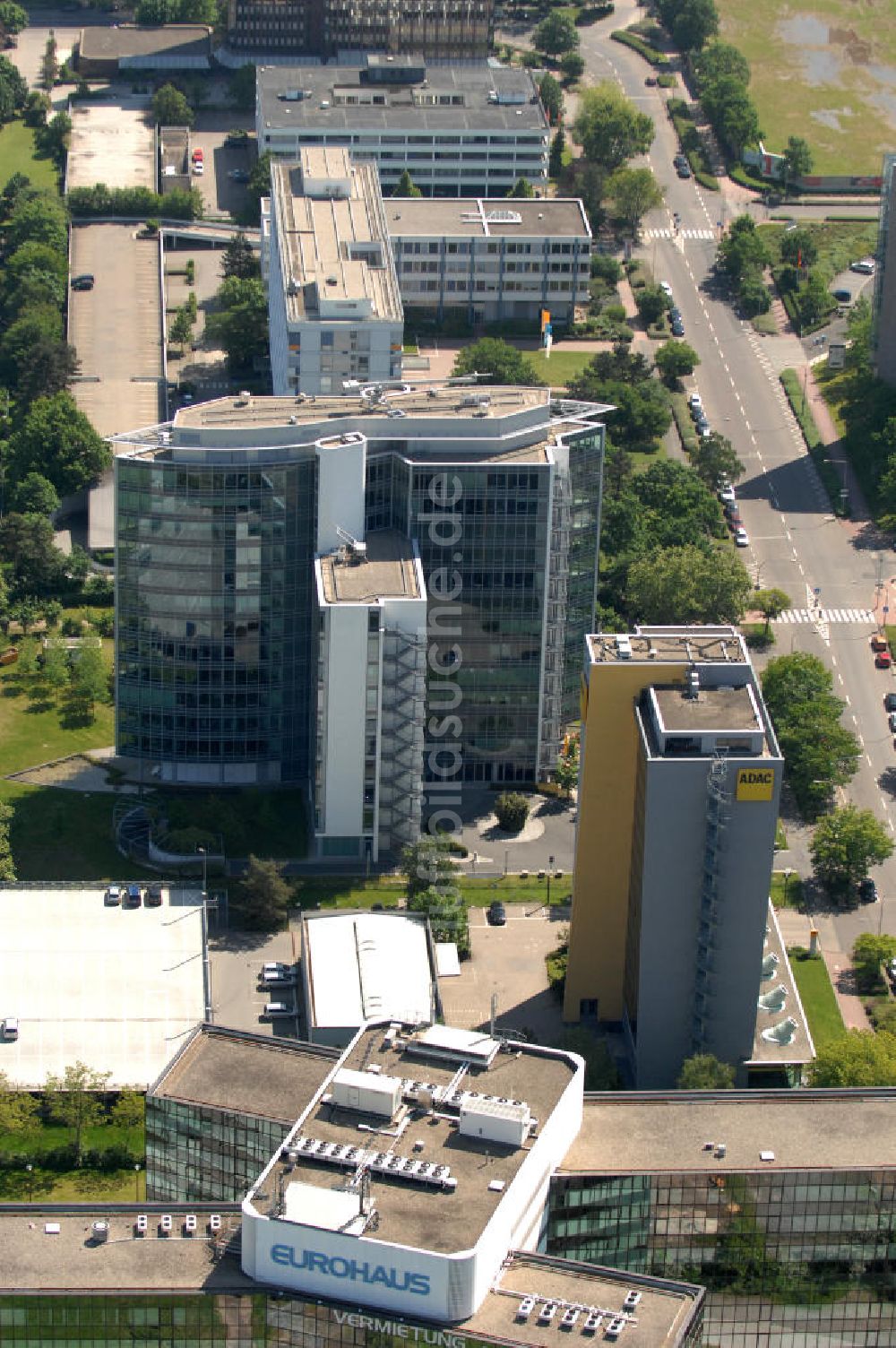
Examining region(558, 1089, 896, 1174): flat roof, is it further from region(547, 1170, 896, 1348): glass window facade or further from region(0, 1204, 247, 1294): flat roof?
region(0, 1204, 247, 1294): flat roof

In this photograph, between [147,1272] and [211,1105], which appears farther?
[211,1105]

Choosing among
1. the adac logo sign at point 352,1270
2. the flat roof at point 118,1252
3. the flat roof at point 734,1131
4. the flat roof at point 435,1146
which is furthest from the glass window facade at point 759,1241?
the flat roof at point 118,1252

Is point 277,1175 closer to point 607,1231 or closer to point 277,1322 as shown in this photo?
point 277,1322

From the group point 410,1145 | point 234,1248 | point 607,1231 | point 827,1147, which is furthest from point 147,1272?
point 827,1147

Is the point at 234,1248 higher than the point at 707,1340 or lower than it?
higher

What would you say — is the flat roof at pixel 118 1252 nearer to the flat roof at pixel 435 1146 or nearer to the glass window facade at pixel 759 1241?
the flat roof at pixel 435 1146

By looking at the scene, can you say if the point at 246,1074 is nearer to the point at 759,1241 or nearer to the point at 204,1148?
the point at 204,1148
